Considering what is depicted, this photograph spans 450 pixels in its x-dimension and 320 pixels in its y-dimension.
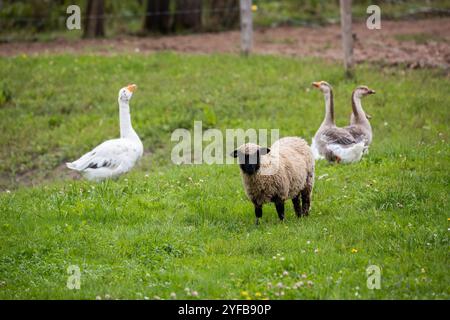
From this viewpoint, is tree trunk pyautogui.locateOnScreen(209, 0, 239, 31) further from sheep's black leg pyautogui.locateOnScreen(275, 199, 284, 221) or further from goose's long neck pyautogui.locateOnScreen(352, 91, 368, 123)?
sheep's black leg pyautogui.locateOnScreen(275, 199, 284, 221)

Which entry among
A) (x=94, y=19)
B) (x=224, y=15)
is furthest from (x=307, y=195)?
(x=224, y=15)

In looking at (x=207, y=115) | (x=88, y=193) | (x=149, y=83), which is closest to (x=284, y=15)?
(x=149, y=83)

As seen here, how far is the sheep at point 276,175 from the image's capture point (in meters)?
9.47

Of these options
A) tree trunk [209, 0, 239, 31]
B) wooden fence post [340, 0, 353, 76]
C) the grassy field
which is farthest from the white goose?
tree trunk [209, 0, 239, 31]

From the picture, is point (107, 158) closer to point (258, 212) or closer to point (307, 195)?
point (258, 212)

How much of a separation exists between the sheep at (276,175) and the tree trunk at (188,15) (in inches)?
613

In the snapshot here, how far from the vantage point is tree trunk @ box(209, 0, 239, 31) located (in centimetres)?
2584

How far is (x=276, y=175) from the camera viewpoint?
9.54 meters

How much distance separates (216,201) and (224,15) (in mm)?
16381

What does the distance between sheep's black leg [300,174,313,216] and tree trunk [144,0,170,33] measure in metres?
15.8

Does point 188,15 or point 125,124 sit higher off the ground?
point 188,15

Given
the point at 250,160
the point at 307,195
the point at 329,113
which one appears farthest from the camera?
the point at 329,113

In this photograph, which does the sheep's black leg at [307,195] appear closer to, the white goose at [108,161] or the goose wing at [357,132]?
the goose wing at [357,132]

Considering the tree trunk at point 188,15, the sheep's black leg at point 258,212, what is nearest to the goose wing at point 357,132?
the sheep's black leg at point 258,212
